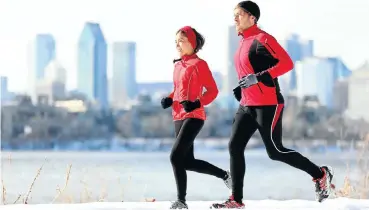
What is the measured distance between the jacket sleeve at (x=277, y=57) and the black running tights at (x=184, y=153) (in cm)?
60

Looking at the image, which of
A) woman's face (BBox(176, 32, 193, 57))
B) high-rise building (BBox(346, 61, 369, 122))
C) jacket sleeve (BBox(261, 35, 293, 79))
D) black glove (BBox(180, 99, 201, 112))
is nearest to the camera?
jacket sleeve (BBox(261, 35, 293, 79))

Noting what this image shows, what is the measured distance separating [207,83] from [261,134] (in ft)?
1.61

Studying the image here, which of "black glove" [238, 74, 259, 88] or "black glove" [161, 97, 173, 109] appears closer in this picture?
"black glove" [238, 74, 259, 88]

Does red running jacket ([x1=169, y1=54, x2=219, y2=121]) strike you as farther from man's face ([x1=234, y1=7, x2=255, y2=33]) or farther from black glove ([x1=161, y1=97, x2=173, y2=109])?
man's face ([x1=234, y1=7, x2=255, y2=33])

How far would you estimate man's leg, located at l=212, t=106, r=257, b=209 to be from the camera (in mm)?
5383

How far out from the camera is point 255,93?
5.34 meters

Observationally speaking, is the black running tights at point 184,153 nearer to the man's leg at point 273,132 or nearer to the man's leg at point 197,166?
the man's leg at point 197,166

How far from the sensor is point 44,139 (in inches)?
1795

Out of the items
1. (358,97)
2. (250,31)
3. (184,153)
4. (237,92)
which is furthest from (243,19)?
(358,97)

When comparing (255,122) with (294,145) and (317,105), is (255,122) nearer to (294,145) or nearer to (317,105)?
(317,105)

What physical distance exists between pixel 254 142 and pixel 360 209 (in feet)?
136

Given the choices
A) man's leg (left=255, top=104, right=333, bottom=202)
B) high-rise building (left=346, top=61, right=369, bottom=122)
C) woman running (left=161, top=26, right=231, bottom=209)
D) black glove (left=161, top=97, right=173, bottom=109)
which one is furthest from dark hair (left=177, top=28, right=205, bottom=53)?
high-rise building (left=346, top=61, right=369, bottom=122)

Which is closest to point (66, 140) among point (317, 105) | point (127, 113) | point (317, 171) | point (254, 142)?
point (127, 113)

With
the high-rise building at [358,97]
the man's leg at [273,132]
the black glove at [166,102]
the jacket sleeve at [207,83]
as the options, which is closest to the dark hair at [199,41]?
the jacket sleeve at [207,83]
